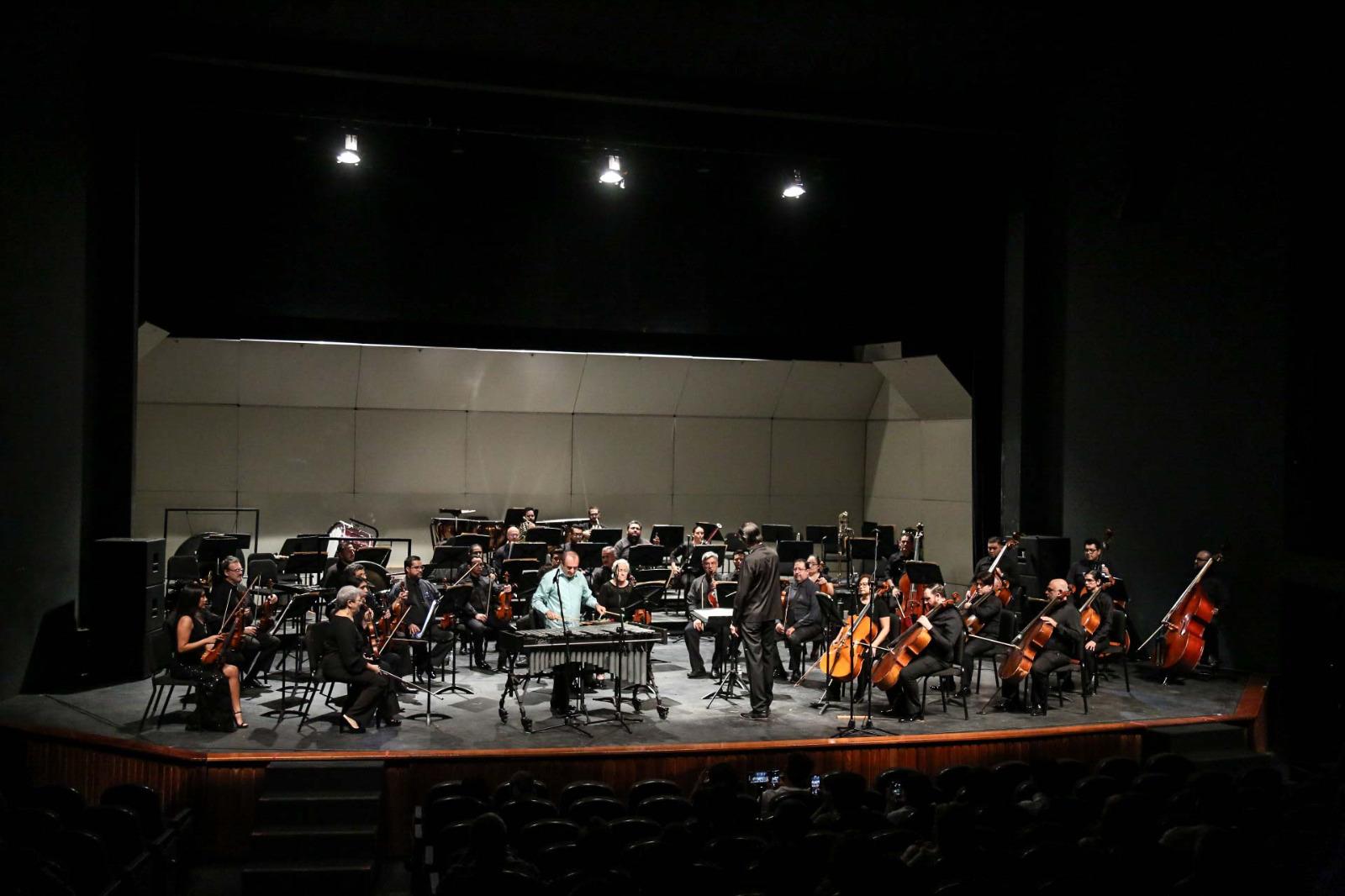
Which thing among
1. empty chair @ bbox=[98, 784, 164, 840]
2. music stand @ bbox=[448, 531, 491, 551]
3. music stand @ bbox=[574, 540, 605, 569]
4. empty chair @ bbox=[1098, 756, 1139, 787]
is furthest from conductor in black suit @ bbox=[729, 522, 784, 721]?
empty chair @ bbox=[98, 784, 164, 840]

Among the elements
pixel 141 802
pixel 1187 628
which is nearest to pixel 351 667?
pixel 141 802

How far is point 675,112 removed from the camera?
572 inches

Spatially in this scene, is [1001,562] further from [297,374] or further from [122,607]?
[297,374]

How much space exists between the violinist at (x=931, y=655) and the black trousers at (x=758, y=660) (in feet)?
3.85

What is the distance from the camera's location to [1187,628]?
39.1 ft

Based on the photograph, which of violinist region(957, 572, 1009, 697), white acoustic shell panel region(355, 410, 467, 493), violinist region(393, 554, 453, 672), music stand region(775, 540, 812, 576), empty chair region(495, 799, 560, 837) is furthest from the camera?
white acoustic shell panel region(355, 410, 467, 493)

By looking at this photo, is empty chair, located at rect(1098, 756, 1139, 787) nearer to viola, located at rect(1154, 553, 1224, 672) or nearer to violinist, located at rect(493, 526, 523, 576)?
viola, located at rect(1154, 553, 1224, 672)

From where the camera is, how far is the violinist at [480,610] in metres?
12.2

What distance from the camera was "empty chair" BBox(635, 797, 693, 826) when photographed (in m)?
6.98

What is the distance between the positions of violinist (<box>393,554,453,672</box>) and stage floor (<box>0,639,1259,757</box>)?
1.62 feet

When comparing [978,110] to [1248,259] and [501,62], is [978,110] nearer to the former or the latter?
[1248,259]

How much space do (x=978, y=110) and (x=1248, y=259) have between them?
4090 mm

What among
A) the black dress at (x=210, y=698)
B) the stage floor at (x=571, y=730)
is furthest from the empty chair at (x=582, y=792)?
the black dress at (x=210, y=698)

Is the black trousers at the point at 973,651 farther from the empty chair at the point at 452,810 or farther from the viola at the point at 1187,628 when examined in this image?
the empty chair at the point at 452,810
